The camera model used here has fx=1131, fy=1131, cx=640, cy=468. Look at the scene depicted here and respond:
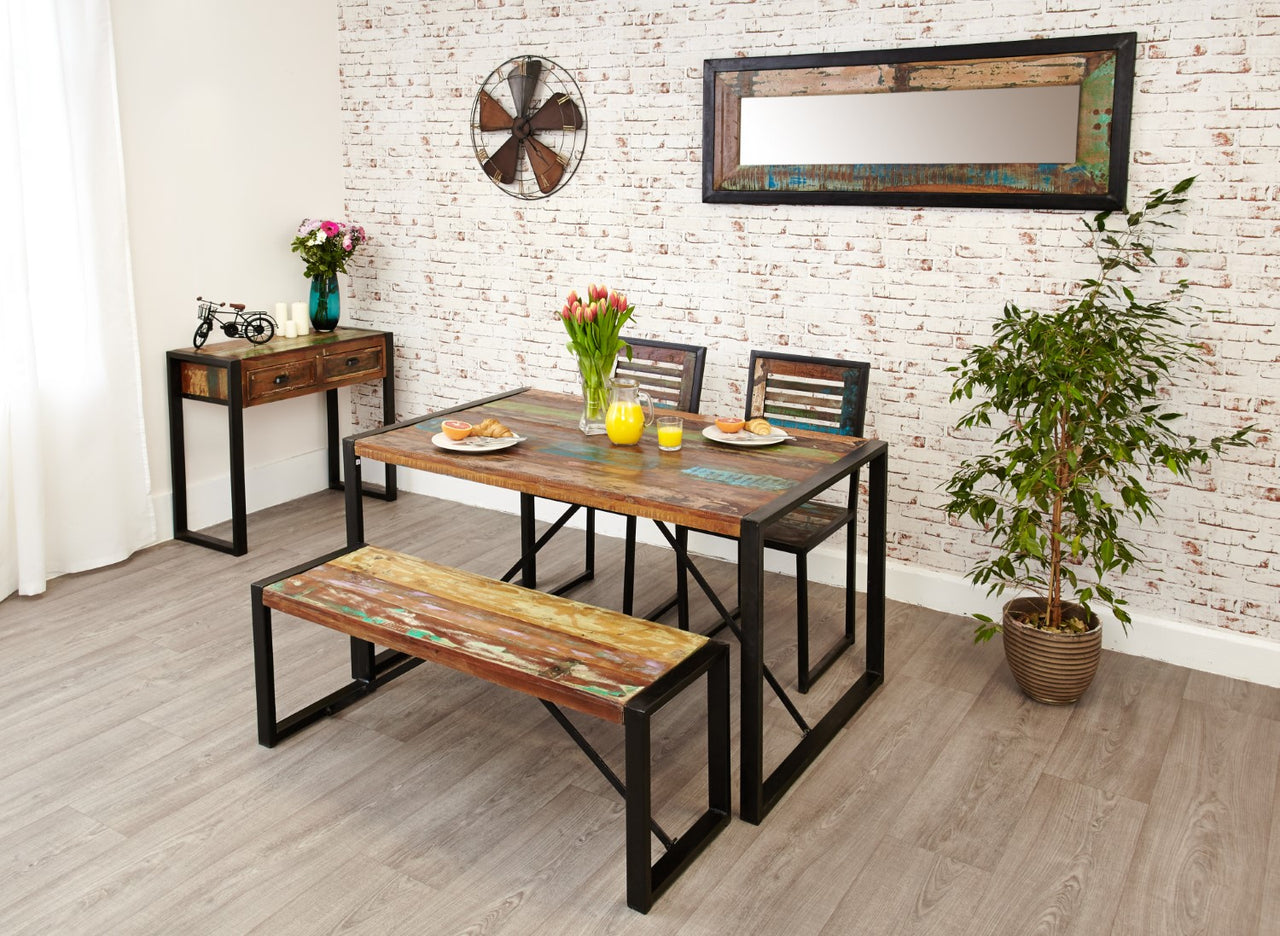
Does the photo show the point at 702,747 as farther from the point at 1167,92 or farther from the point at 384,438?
the point at 1167,92

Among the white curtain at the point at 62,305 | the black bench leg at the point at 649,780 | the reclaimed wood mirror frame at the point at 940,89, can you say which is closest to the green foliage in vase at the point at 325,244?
the white curtain at the point at 62,305

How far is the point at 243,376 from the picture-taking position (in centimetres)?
452

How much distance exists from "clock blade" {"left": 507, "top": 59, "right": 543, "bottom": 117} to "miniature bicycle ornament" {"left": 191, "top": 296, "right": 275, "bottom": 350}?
1.39 metres

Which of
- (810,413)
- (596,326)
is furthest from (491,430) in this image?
(810,413)

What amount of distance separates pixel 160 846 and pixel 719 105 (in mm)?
3087

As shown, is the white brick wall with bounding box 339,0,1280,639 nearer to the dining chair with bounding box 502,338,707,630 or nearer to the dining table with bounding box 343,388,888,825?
the dining chair with bounding box 502,338,707,630

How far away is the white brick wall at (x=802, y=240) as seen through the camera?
344cm

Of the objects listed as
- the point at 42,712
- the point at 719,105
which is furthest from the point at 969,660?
the point at 42,712

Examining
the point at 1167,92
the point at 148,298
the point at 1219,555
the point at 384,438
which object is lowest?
the point at 1219,555

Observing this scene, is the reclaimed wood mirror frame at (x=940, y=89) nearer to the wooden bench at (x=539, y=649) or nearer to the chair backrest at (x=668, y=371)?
the chair backrest at (x=668, y=371)

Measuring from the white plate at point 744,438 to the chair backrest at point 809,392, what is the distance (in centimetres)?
49

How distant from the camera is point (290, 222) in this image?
16.9 ft

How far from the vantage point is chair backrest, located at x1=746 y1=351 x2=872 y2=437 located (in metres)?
→ 3.80

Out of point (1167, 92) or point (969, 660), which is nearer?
point (1167, 92)
